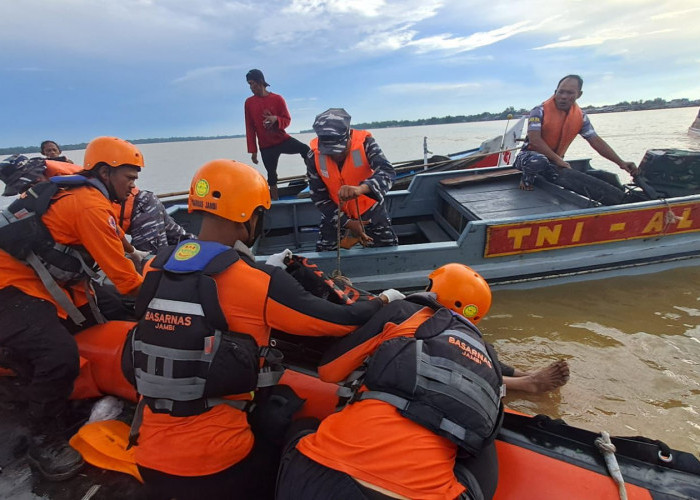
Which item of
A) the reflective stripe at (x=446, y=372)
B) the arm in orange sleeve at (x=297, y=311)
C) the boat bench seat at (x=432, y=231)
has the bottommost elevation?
the boat bench seat at (x=432, y=231)

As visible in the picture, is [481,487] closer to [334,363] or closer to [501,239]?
[334,363]

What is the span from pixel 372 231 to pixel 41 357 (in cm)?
291

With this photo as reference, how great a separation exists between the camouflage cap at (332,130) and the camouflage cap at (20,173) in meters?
2.77

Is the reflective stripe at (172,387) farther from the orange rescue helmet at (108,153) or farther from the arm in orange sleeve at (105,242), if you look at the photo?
the orange rescue helmet at (108,153)

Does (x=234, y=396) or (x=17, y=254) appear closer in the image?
(x=234, y=396)

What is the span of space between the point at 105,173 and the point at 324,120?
1829 mm

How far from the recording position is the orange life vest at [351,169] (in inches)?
146

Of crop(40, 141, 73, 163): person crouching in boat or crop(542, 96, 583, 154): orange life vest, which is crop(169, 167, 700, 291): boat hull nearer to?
crop(542, 96, 583, 154): orange life vest

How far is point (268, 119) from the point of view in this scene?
5.79 metres

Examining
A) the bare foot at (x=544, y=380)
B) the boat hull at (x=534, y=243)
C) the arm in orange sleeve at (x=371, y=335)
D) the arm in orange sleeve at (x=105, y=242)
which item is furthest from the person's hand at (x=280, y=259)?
the bare foot at (x=544, y=380)

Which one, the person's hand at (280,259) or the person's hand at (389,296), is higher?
the person's hand at (280,259)

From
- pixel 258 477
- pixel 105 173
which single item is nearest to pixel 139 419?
pixel 258 477

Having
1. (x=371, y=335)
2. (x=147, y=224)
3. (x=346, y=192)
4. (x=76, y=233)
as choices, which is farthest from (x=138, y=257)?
(x=371, y=335)

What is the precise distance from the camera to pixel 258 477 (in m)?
1.67
